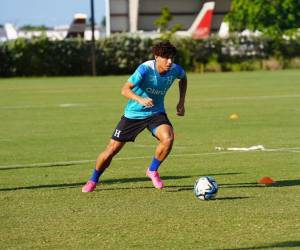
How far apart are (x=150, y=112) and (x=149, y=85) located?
375mm

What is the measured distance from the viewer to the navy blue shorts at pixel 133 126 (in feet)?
40.5

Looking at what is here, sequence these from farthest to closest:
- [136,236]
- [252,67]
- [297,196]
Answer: [252,67] → [297,196] → [136,236]

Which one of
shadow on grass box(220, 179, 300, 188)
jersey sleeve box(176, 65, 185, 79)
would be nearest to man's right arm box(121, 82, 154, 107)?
jersey sleeve box(176, 65, 185, 79)

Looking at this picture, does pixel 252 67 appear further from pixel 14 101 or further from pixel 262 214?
pixel 262 214

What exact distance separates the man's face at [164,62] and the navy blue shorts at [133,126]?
665mm

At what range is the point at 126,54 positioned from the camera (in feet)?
193

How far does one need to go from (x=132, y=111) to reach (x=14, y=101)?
20.5 m

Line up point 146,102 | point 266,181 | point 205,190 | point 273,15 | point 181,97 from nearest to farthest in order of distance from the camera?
point 205,190
point 146,102
point 266,181
point 181,97
point 273,15

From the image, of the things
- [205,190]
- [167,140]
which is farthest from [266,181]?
[205,190]

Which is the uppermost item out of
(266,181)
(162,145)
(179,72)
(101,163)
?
(179,72)

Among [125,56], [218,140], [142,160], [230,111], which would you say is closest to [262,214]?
[142,160]

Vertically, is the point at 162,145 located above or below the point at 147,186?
above

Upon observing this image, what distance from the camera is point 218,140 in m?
18.6

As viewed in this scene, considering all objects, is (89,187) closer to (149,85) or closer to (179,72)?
(149,85)
